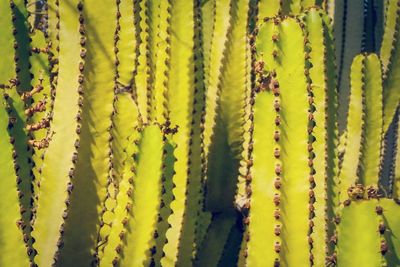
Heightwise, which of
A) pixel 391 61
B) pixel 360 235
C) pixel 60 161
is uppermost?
pixel 391 61

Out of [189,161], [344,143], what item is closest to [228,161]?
[189,161]

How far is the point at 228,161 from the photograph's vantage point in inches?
124

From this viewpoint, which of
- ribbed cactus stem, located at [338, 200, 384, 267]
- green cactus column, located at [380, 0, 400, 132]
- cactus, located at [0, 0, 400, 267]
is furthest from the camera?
green cactus column, located at [380, 0, 400, 132]

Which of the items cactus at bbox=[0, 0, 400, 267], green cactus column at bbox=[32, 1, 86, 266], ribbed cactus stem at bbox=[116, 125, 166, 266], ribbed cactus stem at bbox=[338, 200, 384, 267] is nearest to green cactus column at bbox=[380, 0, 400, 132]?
cactus at bbox=[0, 0, 400, 267]

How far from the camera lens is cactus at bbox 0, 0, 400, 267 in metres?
2.13

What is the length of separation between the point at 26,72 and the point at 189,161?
876mm

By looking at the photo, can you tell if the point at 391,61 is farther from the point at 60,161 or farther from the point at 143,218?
the point at 60,161

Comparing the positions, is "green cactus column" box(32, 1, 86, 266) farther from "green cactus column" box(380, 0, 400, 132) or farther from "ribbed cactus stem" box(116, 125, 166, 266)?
"green cactus column" box(380, 0, 400, 132)

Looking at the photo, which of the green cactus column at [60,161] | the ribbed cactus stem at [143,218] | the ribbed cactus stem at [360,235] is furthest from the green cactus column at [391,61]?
the green cactus column at [60,161]

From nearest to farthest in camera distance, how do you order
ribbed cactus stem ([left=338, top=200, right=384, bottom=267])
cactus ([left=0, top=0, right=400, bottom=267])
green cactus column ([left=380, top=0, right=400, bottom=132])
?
ribbed cactus stem ([left=338, top=200, right=384, bottom=267]) → cactus ([left=0, top=0, right=400, bottom=267]) → green cactus column ([left=380, top=0, right=400, bottom=132])

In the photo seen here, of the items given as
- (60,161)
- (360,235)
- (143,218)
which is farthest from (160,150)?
(360,235)

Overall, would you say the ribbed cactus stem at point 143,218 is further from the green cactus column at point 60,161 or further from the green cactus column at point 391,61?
the green cactus column at point 391,61

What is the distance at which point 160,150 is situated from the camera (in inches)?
87.5

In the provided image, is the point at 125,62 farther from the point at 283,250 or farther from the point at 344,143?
the point at 344,143
